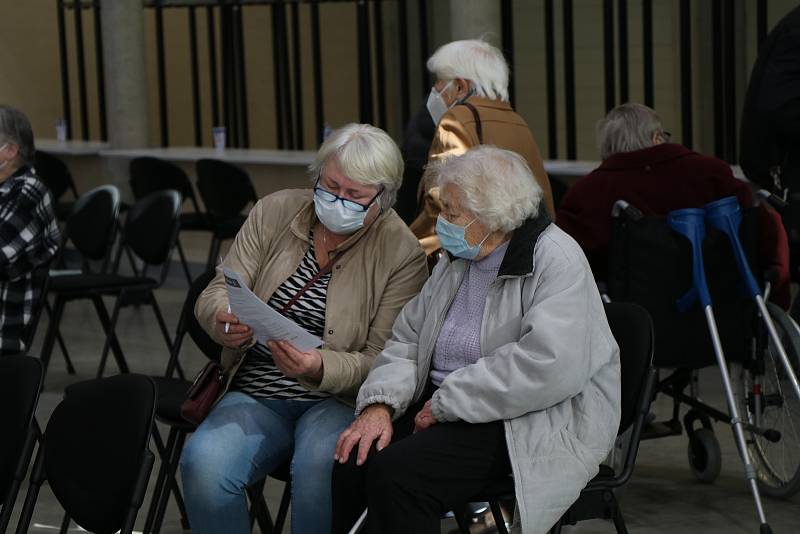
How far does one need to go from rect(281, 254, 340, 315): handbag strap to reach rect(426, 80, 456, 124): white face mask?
3.69 feet

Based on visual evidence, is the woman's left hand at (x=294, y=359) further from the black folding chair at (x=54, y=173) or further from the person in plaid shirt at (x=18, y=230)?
the black folding chair at (x=54, y=173)

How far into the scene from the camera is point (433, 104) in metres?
4.47

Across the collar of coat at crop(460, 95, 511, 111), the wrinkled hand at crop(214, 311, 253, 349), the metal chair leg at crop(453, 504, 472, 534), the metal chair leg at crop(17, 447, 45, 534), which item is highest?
the collar of coat at crop(460, 95, 511, 111)

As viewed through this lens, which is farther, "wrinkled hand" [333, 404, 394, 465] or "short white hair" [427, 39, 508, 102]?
"short white hair" [427, 39, 508, 102]

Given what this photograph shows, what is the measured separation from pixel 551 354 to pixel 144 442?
0.86 metres

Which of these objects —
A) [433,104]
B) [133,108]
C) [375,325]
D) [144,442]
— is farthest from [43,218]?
[133,108]

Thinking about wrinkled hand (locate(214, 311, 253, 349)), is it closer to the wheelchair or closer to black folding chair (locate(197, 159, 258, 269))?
the wheelchair

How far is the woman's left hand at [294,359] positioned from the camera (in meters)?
3.18

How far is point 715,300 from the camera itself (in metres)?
4.09

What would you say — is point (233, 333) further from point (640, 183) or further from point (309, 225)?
point (640, 183)

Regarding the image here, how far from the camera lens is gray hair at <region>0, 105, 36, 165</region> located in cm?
453

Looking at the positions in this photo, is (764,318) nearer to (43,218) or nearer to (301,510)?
(301,510)

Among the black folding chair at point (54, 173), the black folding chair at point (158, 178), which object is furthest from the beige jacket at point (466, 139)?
the black folding chair at point (54, 173)

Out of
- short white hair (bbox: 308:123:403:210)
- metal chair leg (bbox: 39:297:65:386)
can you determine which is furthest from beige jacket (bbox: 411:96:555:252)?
metal chair leg (bbox: 39:297:65:386)
